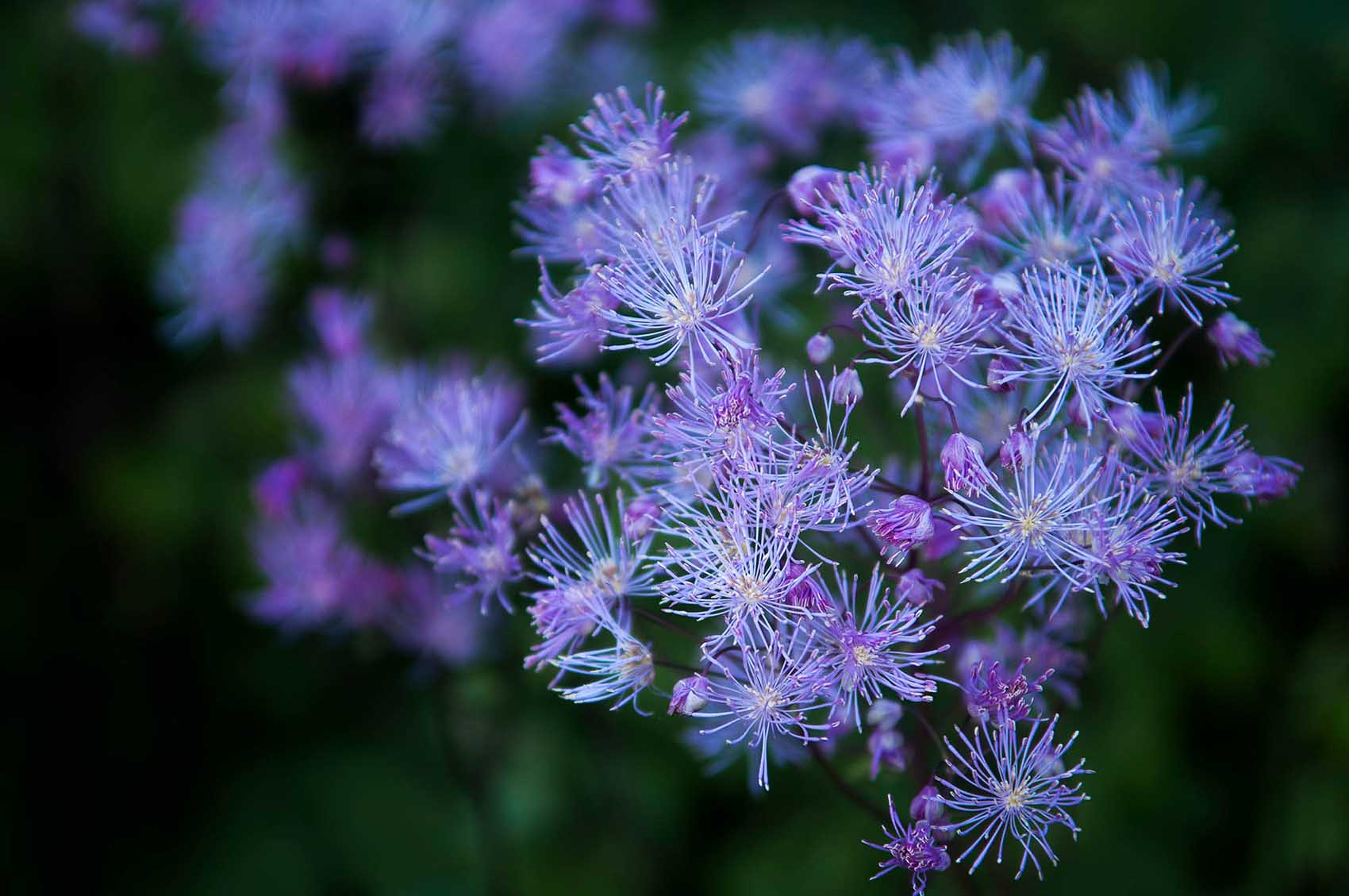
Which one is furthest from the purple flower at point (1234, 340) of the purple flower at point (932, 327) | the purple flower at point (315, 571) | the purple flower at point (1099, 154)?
the purple flower at point (315, 571)

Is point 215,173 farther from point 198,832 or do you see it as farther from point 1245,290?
point 1245,290

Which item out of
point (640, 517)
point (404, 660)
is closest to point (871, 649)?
point (640, 517)

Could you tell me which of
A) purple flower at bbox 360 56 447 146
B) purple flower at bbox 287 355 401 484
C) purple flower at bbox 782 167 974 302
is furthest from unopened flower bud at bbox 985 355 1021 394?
purple flower at bbox 360 56 447 146

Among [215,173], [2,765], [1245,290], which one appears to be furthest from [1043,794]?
[2,765]

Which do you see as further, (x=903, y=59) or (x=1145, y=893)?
(x=1145, y=893)

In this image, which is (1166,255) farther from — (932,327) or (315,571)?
(315,571)

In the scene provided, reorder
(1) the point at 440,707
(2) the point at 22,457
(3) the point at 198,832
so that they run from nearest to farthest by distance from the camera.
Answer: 1. (1) the point at 440,707
2. (3) the point at 198,832
3. (2) the point at 22,457
